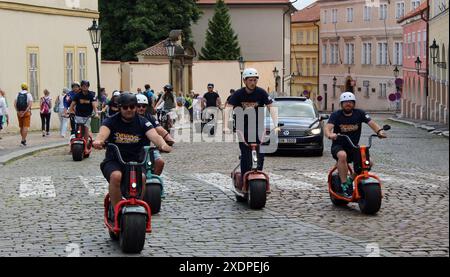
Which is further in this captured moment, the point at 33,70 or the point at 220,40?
the point at 220,40

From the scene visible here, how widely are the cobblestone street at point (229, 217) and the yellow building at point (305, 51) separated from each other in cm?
7745

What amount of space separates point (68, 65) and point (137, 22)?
2498cm

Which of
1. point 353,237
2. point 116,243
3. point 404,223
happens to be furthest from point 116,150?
point 404,223

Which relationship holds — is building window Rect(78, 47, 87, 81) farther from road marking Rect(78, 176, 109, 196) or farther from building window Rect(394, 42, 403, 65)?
building window Rect(394, 42, 403, 65)

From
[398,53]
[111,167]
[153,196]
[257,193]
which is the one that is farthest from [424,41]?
[111,167]

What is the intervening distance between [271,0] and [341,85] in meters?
16.4

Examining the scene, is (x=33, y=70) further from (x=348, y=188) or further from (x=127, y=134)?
(x=127, y=134)

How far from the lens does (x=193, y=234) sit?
426 inches

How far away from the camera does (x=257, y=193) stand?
13133 mm

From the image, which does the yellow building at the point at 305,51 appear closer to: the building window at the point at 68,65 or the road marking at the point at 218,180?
the building window at the point at 68,65

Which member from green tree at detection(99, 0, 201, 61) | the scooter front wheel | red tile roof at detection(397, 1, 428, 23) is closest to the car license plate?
the scooter front wheel

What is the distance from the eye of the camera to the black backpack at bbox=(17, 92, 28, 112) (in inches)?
1093
